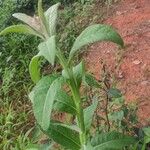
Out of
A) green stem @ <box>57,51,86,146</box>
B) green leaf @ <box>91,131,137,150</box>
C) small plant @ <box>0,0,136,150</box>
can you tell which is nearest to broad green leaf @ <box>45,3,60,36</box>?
small plant @ <box>0,0,136,150</box>

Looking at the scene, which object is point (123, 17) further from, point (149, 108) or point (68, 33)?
point (149, 108)

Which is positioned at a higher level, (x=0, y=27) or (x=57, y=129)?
(x=57, y=129)

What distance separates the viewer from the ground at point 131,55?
3816 millimetres

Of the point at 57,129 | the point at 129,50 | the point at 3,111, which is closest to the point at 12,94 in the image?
the point at 3,111

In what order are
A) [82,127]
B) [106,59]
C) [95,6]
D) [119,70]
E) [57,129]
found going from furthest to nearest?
[95,6] → [106,59] → [119,70] → [57,129] → [82,127]

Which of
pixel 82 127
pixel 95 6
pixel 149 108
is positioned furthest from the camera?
pixel 95 6

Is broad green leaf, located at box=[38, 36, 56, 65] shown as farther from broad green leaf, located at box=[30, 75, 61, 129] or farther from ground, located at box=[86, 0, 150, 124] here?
ground, located at box=[86, 0, 150, 124]

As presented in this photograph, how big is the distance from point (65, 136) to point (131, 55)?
6.93 feet

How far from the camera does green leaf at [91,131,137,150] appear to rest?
2.37m

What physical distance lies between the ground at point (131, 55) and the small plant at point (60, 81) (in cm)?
110

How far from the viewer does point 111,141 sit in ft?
7.87

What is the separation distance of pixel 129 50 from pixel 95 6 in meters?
1.29

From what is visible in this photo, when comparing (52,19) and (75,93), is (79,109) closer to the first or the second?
(75,93)

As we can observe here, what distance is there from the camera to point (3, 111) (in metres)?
4.27
